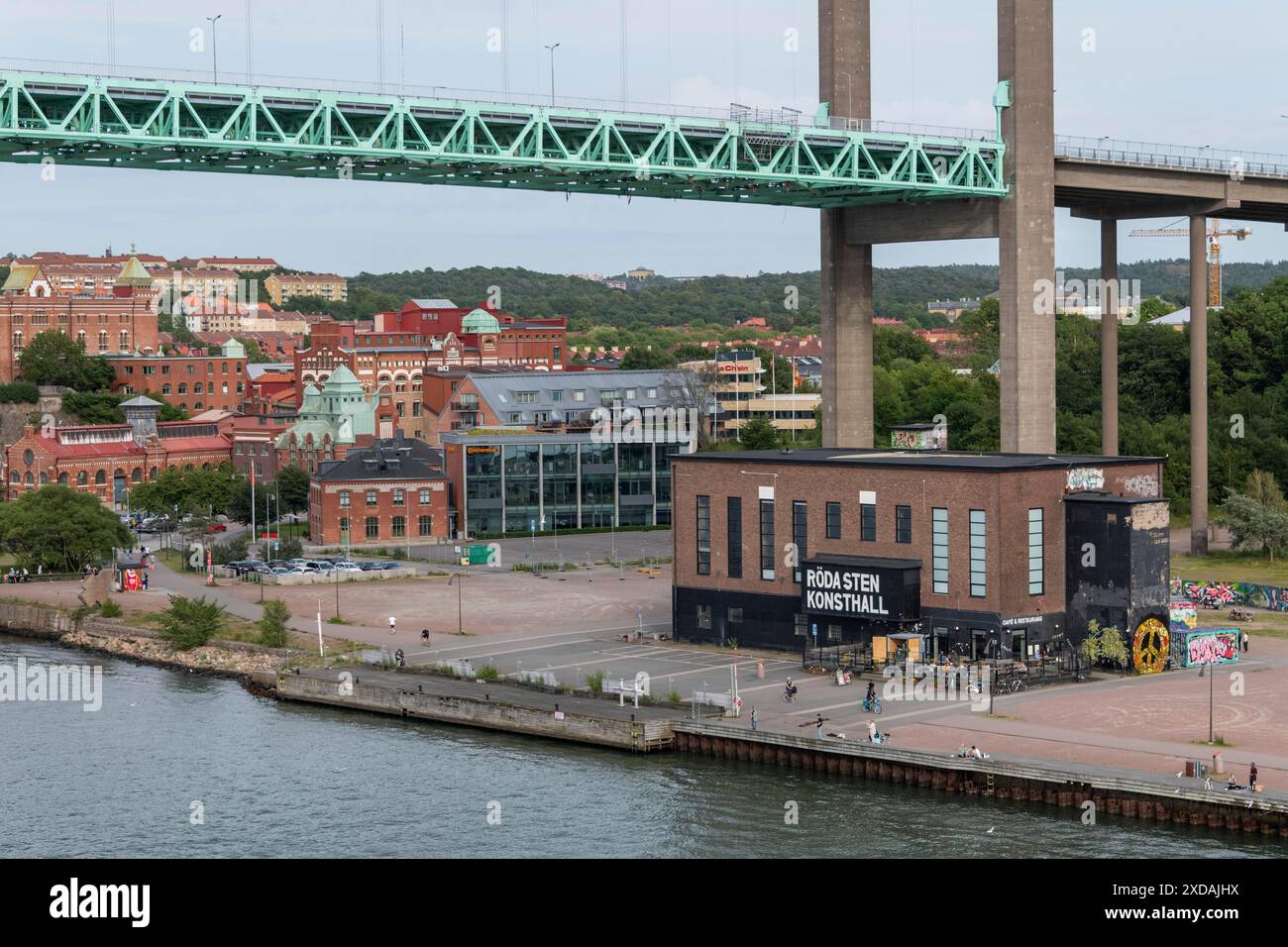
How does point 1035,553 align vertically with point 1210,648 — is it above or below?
above

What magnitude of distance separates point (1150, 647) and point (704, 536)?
1449 cm

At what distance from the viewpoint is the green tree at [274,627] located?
69.1 metres

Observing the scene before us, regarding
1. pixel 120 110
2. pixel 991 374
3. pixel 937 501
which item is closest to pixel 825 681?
pixel 937 501

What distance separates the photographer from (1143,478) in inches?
2499

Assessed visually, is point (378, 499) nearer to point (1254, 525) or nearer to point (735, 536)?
point (735, 536)

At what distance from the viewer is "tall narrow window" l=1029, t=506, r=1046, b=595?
198 feet

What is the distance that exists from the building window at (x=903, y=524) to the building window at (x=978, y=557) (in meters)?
2.23

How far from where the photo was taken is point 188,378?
503 ft

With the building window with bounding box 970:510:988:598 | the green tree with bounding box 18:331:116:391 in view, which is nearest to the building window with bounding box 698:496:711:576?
the building window with bounding box 970:510:988:598

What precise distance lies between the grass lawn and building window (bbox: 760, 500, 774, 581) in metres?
23.3
